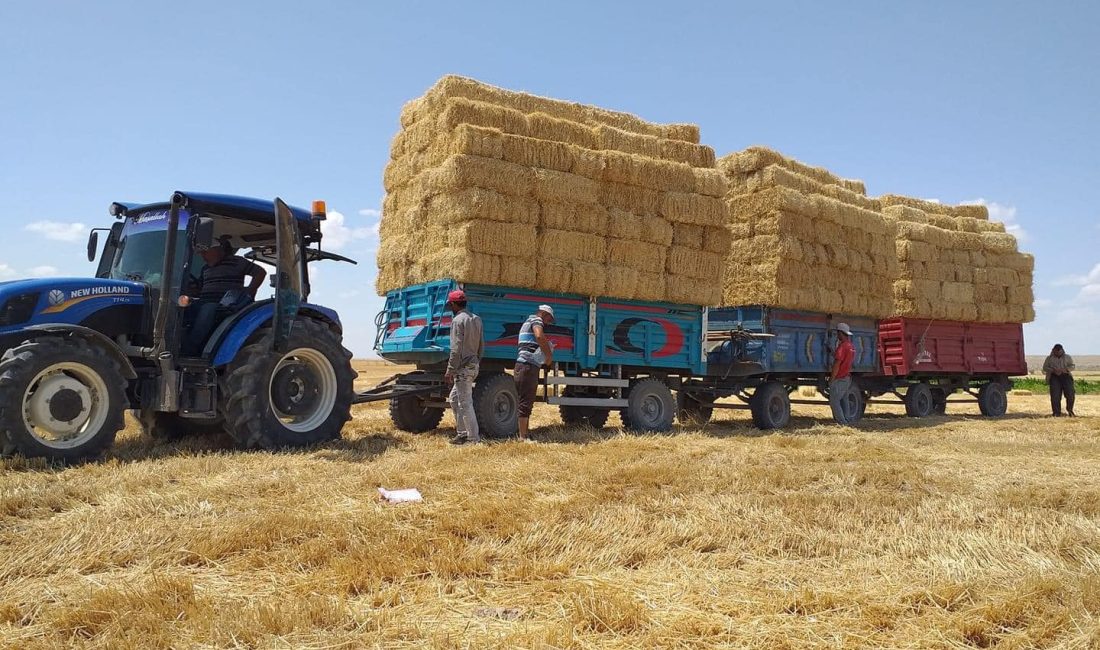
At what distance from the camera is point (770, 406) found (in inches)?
556

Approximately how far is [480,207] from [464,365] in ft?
6.86

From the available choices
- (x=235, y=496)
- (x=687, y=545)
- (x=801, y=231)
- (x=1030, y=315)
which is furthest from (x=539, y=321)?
(x=1030, y=315)

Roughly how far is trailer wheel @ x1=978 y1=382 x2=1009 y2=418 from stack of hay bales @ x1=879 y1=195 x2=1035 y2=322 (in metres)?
1.55

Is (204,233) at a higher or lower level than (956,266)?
lower

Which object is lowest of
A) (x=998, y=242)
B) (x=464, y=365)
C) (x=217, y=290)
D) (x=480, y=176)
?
(x=464, y=365)

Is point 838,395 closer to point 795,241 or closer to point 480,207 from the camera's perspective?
point 795,241

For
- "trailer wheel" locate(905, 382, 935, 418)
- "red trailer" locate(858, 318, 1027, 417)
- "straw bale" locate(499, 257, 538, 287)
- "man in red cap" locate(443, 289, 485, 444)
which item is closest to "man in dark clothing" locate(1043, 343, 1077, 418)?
"red trailer" locate(858, 318, 1027, 417)

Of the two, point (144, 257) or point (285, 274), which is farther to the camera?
point (285, 274)

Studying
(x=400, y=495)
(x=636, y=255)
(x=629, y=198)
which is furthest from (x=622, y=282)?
(x=400, y=495)

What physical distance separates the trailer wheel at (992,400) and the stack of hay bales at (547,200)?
991 centimetres

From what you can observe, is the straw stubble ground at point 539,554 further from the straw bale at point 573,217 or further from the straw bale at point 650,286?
the straw bale at point 650,286

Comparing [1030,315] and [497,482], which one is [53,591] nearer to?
[497,482]

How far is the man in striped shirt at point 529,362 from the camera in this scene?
10430mm

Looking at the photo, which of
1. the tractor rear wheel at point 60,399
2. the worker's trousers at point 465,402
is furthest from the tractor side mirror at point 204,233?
the worker's trousers at point 465,402
